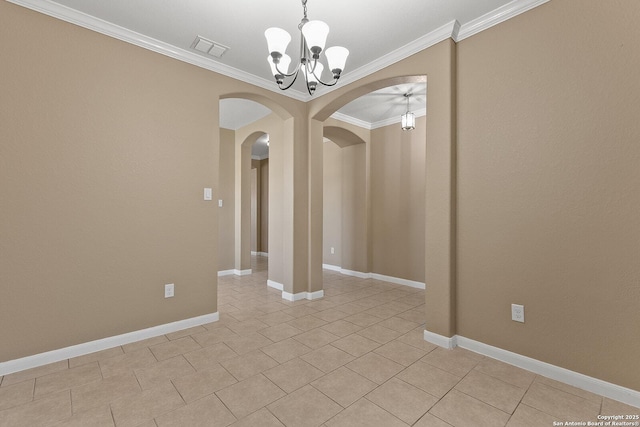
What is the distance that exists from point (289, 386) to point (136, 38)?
3.14 m

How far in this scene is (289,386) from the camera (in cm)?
188

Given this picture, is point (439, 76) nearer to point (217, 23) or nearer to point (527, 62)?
point (527, 62)

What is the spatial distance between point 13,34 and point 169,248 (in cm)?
194

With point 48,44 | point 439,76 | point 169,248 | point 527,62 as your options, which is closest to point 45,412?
point 169,248

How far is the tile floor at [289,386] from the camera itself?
159 centimetres

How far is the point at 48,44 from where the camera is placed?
2199mm

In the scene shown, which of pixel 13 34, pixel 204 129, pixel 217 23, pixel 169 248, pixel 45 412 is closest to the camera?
pixel 45 412

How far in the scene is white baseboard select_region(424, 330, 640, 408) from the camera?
5.73 feet

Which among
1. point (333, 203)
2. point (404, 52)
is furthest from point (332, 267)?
point (404, 52)

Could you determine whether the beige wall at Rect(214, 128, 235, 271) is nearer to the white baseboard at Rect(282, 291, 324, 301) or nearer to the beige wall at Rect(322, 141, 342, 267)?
the beige wall at Rect(322, 141, 342, 267)

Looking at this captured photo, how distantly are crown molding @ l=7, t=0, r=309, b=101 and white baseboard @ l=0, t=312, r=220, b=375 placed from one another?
8.50 feet

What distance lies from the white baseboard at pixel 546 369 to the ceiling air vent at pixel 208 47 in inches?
130

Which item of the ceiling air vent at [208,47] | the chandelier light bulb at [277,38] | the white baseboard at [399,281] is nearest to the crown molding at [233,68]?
the ceiling air vent at [208,47]

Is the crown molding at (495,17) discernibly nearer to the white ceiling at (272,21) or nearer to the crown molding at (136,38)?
the white ceiling at (272,21)
